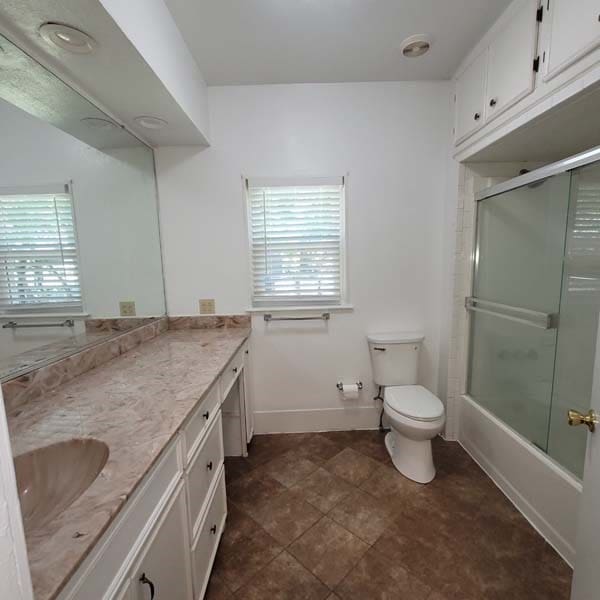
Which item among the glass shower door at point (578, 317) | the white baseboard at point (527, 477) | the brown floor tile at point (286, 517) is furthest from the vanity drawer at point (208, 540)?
the glass shower door at point (578, 317)

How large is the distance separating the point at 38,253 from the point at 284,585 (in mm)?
1789

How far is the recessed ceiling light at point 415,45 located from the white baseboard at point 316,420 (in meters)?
2.35

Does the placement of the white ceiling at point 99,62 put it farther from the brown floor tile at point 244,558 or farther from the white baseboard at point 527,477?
the white baseboard at point 527,477

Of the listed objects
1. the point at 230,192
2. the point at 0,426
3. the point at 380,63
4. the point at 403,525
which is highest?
the point at 380,63

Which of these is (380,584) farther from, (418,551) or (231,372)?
(231,372)

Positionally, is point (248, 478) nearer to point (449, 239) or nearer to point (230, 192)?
point (230, 192)

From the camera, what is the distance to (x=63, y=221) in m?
1.42

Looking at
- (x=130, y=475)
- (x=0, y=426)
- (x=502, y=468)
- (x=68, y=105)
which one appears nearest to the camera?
(x=0, y=426)

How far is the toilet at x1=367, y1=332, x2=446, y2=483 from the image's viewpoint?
5.55 ft

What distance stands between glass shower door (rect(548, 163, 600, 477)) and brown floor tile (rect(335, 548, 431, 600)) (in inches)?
36.4

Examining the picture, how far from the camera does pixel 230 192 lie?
2.04 metres

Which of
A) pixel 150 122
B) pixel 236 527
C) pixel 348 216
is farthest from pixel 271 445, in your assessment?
pixel 150 122

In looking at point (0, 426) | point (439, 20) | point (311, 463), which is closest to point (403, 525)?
point (311, 463)

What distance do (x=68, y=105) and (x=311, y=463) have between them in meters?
2.36
